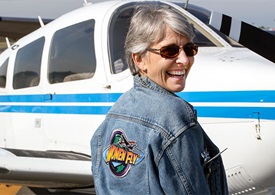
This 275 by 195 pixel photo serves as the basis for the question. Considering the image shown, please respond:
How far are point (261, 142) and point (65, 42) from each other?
7.28 ft

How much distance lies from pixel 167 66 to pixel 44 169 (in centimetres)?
265

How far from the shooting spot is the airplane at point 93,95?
310 centimetres

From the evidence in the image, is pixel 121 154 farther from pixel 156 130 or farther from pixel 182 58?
pixel 182 58

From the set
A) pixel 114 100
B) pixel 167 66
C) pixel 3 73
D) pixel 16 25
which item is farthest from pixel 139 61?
pixel 16 25

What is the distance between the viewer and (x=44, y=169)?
3.96m

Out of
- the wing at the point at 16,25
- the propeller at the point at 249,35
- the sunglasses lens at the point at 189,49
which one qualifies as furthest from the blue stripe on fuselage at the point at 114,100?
the wing at the point at 16,25

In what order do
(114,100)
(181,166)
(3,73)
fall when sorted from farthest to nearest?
(3,73)
(114,100)
(181,166)

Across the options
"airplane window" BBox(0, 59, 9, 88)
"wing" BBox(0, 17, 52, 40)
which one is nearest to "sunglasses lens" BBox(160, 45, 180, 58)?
"airplane window" BBox(0, 59, 9, 88)

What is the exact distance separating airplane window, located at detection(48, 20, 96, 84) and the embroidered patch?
273 centimetres

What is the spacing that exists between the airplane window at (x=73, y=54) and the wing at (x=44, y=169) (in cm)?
76

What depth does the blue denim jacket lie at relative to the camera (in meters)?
1.39

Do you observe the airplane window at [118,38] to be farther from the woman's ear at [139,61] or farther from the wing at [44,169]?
the woman's ear at [139,61]

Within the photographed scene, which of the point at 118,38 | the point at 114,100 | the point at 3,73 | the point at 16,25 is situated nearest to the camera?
the point at 114,100

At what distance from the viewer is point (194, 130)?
1.44m
